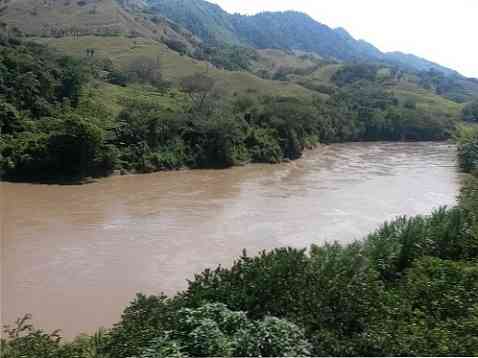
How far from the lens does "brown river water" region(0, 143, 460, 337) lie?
1345 cm

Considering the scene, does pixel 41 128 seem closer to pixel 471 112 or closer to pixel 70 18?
pixel 471 112

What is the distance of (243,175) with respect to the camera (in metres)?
33.8

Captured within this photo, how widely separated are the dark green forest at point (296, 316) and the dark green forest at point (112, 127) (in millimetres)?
21066

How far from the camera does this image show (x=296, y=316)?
6.89 m

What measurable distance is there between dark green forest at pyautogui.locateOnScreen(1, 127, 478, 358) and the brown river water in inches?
197

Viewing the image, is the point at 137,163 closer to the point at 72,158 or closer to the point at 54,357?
the point at 72,158

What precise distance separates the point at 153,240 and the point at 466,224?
34.8ft

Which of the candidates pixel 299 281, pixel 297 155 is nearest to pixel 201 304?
pixel 299 281

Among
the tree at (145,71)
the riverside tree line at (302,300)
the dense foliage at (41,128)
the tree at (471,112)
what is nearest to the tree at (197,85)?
the tree at (145,71)

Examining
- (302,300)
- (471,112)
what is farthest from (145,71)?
(302,300)

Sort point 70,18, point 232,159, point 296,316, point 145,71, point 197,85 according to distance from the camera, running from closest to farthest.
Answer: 1. point 296,316
2. point 232,159
3. point 197,85
4. point 145,71
5. point 70,18

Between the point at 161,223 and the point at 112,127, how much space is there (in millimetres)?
12806

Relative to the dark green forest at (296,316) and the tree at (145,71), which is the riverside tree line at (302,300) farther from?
the tree at (145,71)

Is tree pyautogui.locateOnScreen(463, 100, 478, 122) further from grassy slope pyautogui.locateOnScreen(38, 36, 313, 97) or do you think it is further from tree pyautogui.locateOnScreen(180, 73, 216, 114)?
tree pyautogui.locateOnScreen(180, 73, 216, 114)
